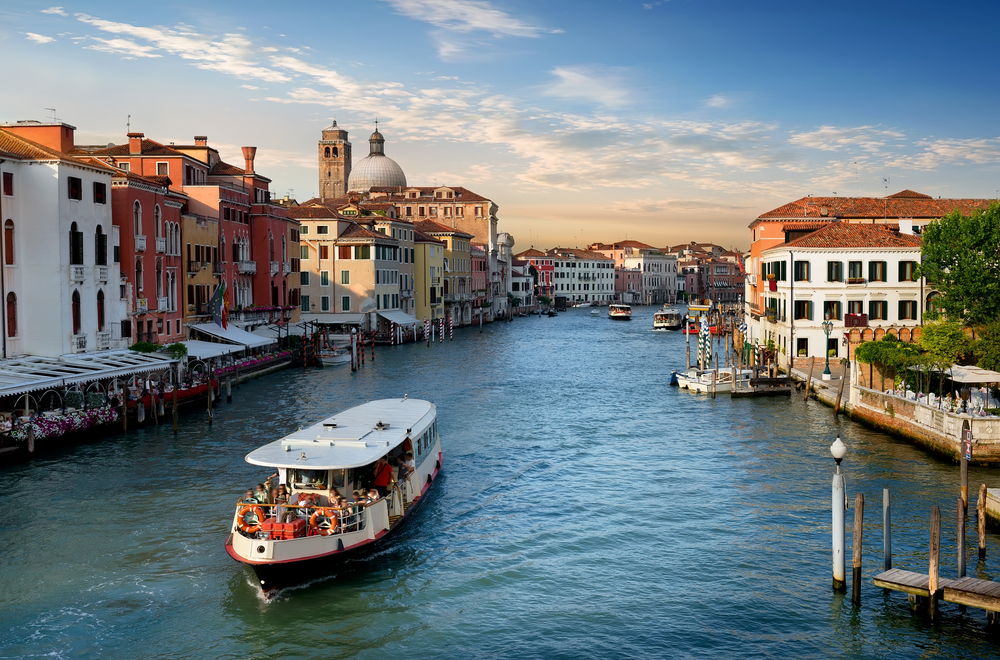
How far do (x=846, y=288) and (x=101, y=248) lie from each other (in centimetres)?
3031

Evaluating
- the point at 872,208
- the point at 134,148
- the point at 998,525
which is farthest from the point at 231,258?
the point at 998,525

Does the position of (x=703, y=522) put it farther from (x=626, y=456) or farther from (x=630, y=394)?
(x=630, y=394)

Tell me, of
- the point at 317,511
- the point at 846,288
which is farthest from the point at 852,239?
the point at 317,511

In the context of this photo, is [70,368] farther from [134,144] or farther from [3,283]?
[134,144]

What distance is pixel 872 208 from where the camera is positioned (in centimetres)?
4734

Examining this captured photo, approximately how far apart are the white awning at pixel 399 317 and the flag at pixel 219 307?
22933 millimetres

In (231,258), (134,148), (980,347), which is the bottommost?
(980,347)

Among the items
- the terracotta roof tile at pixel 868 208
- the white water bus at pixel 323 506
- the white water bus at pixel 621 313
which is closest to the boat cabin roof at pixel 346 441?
the white water bus at pixel 323 506

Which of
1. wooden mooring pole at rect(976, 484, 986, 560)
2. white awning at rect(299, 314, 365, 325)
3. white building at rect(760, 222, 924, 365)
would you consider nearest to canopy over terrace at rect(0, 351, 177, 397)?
wooden mooring pole at rect(976, 484, 986, 560)

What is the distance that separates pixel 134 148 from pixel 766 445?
31.1 metres

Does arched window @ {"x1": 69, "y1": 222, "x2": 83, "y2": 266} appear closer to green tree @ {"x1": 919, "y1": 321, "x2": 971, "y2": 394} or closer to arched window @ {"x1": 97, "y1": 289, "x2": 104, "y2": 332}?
arched window @ {"x1": 97, "y1": 289, "x2": 104, "y2": 332}

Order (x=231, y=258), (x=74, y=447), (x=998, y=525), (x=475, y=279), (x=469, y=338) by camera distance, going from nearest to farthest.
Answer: (x=998, y=525) < (x=74, y=447) < (x=231, y=258) < (x=469, y=338) < (x=475, y=279)

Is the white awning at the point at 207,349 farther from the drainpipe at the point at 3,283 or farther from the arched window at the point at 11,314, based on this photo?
the drainpipe at the point at 3,283

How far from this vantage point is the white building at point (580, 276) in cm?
15488
